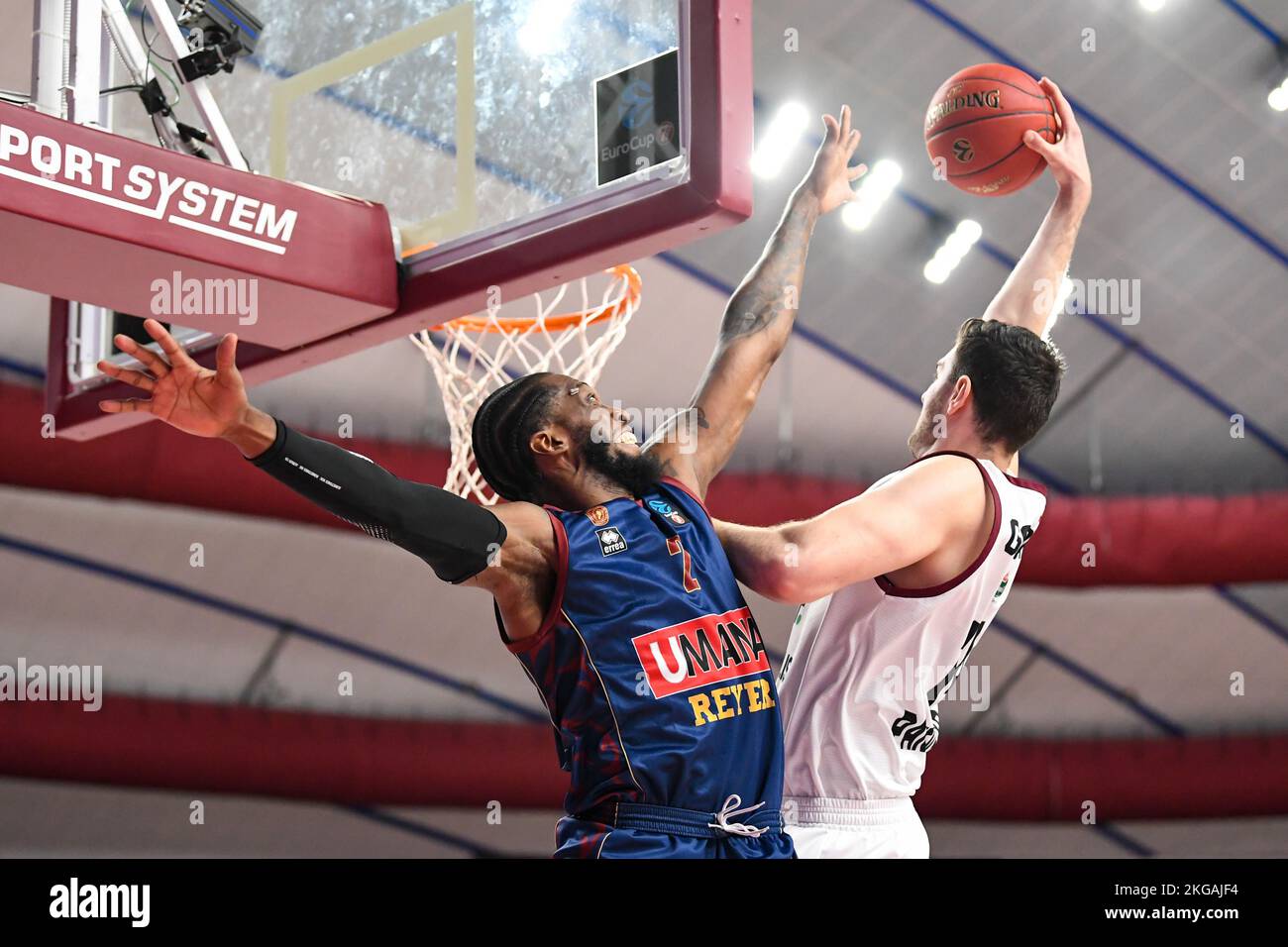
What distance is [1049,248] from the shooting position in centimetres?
444

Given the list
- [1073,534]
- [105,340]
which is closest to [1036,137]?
[105,340]

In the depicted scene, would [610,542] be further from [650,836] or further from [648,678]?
[650,836]

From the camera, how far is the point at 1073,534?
10.2 m

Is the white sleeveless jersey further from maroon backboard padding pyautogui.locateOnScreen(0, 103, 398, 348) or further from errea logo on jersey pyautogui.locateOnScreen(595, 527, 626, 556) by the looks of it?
maroon backboard padding pyautogui.locateOnScreen(0, 103, 398, 348)

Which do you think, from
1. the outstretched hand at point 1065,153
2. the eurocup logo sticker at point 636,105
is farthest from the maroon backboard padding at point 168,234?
the outstretched hand at point 1065,153

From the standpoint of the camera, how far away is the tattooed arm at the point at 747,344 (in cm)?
390

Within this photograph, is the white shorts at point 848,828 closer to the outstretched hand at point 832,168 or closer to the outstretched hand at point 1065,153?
the outstretched hand at point 832,168

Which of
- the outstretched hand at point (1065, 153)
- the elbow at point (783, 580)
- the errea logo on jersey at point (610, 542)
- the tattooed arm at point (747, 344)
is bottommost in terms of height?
the elbow at point (783, 580)

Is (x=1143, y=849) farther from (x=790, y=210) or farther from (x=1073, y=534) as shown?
(x=790, y=210)

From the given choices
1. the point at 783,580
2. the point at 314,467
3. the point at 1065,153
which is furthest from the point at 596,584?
the point at 1065,153

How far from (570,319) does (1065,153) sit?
6.44ft

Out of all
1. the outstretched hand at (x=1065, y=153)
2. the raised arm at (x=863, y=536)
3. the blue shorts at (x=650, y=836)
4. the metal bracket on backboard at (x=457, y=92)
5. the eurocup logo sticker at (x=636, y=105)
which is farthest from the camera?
the outstretched hand at (x=1065, y=153)

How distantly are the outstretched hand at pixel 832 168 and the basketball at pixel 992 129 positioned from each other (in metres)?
0.38

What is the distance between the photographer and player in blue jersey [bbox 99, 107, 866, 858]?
3.03 metres
